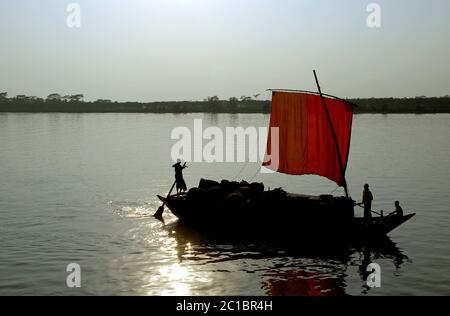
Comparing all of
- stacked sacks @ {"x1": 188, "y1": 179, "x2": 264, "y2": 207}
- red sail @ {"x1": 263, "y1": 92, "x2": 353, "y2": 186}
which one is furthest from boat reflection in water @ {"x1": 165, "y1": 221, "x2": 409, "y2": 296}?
red sail @ {"x1": 263, "y1": 92, "x2": 353, "y2": 186}

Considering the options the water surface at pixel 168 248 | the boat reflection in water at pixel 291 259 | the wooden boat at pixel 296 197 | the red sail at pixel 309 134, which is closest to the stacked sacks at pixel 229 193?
the wooden boat at pixel 296 197

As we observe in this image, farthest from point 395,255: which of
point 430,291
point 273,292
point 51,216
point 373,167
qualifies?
point 373,167

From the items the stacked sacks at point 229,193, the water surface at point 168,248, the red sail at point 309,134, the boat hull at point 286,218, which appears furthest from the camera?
the red sail at point 309,134

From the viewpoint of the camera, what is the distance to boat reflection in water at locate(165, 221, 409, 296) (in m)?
21.5

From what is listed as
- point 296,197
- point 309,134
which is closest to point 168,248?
point 296,197

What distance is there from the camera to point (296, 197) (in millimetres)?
29391

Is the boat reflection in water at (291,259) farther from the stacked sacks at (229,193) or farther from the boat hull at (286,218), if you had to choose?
the stacked sacks at (229,193)

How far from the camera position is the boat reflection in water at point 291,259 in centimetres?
2148

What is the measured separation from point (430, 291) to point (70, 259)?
1571 centimetres

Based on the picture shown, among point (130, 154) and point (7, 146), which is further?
point (7, 146)

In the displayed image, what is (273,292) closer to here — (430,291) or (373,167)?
(430,291)

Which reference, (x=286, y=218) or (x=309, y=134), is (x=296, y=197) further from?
(x=309, y=134)
